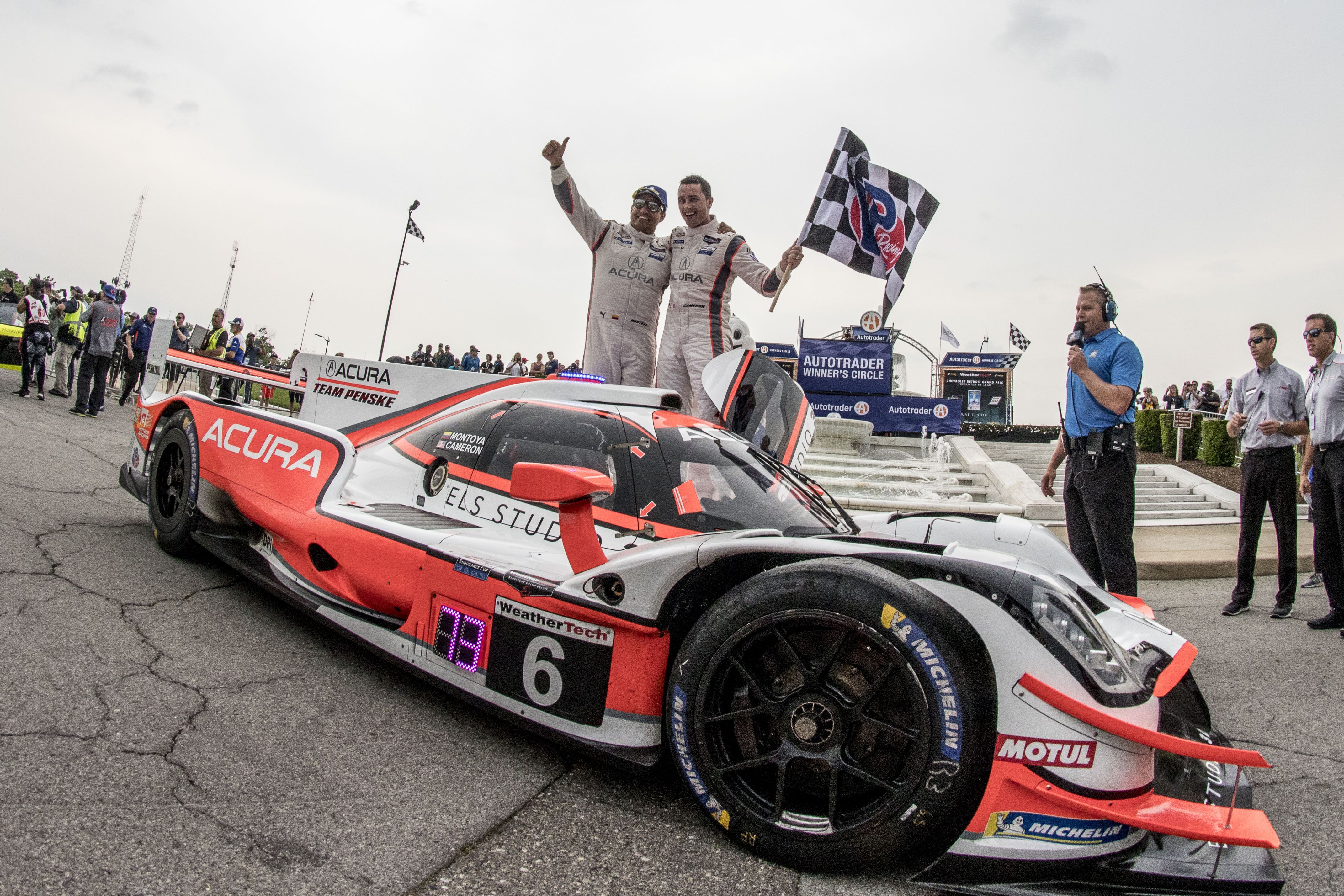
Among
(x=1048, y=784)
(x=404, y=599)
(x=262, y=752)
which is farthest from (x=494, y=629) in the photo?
(x=1048, y=784)

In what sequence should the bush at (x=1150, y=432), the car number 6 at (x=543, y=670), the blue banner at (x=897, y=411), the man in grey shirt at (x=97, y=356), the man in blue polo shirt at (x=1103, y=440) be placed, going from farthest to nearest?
the blue banner at (x=897, y=411) < the bush at (x=1150, y=432) < the man in grey shirt at (x=97, y=356) < the man in blue polo shirt at (x=1103, y=440) < the car number 6 at (x=543, y=670)

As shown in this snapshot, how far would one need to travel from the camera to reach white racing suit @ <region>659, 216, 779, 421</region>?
4.24 metres

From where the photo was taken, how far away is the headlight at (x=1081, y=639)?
1.51 metres

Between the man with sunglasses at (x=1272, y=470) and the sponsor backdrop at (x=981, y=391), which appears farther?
the sponsor backdrop at (x=981, y=391)

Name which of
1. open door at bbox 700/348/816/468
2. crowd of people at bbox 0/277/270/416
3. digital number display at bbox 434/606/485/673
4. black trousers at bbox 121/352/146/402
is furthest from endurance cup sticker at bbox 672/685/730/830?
black trousers at bbox 121/352/146/402

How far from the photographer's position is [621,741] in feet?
5.99

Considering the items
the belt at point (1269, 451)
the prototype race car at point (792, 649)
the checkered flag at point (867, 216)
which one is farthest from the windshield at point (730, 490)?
the belt at point (1269, 451)

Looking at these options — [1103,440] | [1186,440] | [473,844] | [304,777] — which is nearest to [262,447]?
[304,777]

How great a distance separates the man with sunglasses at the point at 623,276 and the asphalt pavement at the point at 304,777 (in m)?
2.16

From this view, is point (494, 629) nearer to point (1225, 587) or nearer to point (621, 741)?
point (621, 741)

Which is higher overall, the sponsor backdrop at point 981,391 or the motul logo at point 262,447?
the sponsor backdrop at point 981,391

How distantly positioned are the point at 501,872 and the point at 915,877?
797 millimetres

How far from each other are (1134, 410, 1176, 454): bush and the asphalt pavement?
40.3ft

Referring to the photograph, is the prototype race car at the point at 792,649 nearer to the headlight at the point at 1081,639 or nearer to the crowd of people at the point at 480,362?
the headlight at the point at 1081,639
